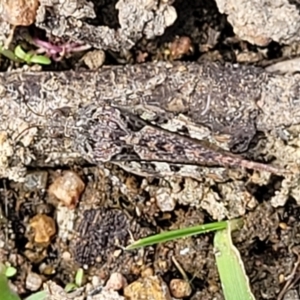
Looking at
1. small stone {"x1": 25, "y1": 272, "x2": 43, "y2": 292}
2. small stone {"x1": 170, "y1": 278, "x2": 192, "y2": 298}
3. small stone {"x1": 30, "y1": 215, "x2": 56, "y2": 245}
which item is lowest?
small stone {"x1": 25, "y1": 272, "x2": 43, "y2": 292}

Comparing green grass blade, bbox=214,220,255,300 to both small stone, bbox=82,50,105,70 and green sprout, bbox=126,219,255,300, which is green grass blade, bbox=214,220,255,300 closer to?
green sprout, bbox=126,219,255,300

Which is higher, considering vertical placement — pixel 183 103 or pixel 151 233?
pixel 183 103

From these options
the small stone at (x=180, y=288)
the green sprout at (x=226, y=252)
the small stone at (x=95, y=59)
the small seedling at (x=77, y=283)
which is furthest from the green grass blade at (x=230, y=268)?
the small stone at (x=95, y=59)

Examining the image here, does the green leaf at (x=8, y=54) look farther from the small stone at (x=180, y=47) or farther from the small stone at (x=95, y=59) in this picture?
the small stone at (x=180, y=47)

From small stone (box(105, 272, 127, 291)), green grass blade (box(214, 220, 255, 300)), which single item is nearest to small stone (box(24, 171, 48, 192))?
small stone (box(105, 272, 127, 291))

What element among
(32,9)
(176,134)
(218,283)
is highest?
(32,9)

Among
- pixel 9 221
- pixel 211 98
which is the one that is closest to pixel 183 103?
pixel 211 98

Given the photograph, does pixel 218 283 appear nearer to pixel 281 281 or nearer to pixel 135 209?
pixel 281 281
